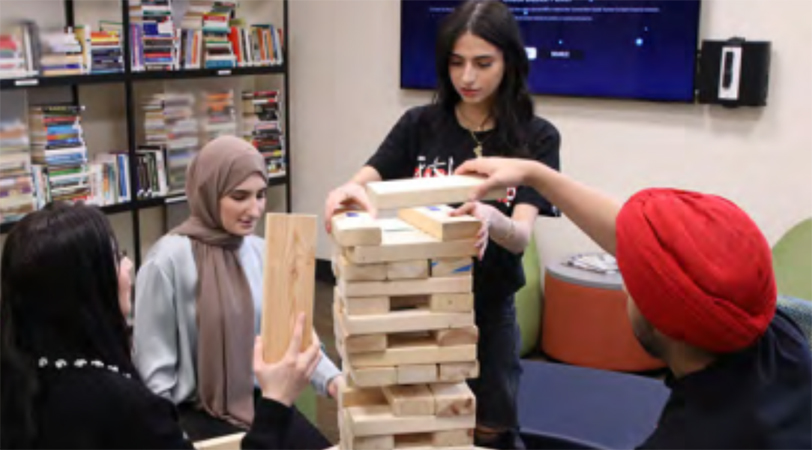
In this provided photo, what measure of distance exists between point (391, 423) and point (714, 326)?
72 cm

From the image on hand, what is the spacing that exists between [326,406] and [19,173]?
174cm

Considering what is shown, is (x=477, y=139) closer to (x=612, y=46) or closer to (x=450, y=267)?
(x=450, y=267)

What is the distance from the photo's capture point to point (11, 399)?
153cm

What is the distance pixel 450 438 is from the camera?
5.73 ft

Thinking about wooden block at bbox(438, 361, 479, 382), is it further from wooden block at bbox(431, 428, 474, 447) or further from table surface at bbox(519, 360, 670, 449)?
table surface at bbox(519, 360, 670, 449)

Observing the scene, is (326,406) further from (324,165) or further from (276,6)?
(276,6)

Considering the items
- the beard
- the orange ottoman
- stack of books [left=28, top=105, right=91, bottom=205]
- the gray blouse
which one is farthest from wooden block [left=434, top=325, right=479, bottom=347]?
stack of books [left=28, top=105, right=91, bottom=205]

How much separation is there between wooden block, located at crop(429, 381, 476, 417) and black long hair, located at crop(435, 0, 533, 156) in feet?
2.17

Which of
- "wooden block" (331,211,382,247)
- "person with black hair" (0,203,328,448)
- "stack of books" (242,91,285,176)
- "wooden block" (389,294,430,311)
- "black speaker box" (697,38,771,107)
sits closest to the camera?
"person with black hair" (0,203,328,448)

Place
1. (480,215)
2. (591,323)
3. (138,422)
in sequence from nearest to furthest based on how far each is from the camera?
(138,422) < (480,215) < (591,323)

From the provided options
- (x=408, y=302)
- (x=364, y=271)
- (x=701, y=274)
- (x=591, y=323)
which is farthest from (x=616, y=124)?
(x=701, y=274)

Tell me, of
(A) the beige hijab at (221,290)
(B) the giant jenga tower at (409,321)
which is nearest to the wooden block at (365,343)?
(B) the giant jenga tower at (409,321)

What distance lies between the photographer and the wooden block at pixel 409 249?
1672 millimetres

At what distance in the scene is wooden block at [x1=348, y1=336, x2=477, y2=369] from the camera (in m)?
1.72
